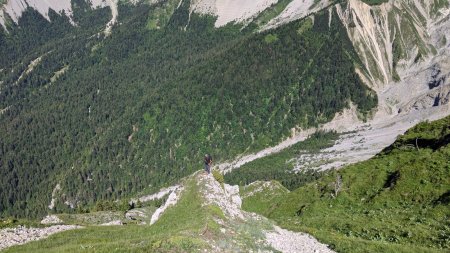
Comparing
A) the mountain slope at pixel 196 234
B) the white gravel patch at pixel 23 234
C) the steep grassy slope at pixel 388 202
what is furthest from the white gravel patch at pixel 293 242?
the white gravel patch at pixel 23 234

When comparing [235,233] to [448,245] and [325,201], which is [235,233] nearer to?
[448,245]

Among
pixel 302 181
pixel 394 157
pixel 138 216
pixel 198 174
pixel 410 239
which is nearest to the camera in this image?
pixel 410 239

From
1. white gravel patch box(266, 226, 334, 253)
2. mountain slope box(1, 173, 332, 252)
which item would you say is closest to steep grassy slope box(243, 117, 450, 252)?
white gravel patch box(266, 226, 334, 253)

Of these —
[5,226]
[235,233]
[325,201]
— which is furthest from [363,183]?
[5,226]

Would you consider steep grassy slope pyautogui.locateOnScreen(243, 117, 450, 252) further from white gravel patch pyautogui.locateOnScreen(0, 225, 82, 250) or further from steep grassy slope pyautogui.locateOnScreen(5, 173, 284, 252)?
white gravel patch pyautogui.locateOnScreen(0, 225, 82, 250)

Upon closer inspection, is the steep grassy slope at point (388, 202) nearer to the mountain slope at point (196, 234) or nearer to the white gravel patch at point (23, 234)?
the mountain slope at point (196, 234)

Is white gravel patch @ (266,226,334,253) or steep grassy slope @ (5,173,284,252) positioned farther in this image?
white gravel patch @ (266,226,334,253)

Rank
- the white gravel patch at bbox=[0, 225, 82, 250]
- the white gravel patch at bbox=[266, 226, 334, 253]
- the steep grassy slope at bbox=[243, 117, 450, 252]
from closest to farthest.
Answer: the white gravel patch at bbox=[266, 226, 334, 253], the steep grassy slope at bbox=[243, 117, 450, 252], the white gravel patch at bbox=[0, 225, 82, 250]
